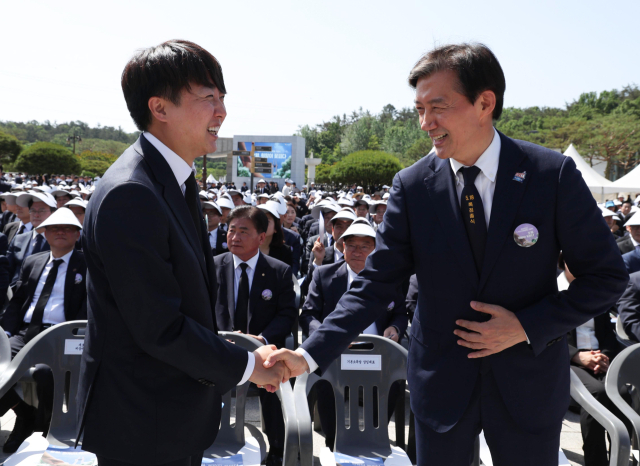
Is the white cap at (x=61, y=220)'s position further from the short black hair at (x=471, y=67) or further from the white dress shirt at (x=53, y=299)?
the short black hair at (x=471, y=67)

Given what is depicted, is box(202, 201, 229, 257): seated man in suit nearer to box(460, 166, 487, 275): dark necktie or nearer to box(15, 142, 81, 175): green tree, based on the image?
box(460, 166, 487, 275): dark necktie

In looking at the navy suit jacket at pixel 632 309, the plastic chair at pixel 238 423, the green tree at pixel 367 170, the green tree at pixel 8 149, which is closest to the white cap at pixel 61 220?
the plastic chair at pixel 238 423

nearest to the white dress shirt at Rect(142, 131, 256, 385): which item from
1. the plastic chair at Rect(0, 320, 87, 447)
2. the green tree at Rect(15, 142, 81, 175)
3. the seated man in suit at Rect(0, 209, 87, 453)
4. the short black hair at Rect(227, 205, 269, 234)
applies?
the plastic chair at Rect(0, 320, 87, 447)

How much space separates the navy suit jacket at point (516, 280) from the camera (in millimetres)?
1763

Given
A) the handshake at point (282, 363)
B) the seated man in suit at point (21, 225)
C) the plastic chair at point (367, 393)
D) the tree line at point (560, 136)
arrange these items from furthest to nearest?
the tree line at point (560, 136) < the seated man in suit at point (21, 225) < the plastic chair at point (367, 393) < the handshake at point (282, 363)

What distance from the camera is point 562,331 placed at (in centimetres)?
179

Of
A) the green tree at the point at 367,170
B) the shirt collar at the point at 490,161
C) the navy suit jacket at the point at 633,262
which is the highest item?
the green tree at the point at 367,170

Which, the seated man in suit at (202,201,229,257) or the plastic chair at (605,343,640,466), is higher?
the seated man in suit at (202,201,229,257)

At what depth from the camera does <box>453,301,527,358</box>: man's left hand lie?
5.75 ft

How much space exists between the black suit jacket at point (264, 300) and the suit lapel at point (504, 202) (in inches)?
108

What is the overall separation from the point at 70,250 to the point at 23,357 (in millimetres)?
1931

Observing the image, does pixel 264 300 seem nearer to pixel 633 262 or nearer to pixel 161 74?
pixel 161 74

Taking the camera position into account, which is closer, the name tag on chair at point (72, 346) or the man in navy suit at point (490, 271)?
the man in navy suit at point (490, 271)

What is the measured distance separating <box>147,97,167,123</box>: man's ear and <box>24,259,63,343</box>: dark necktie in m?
3.43
